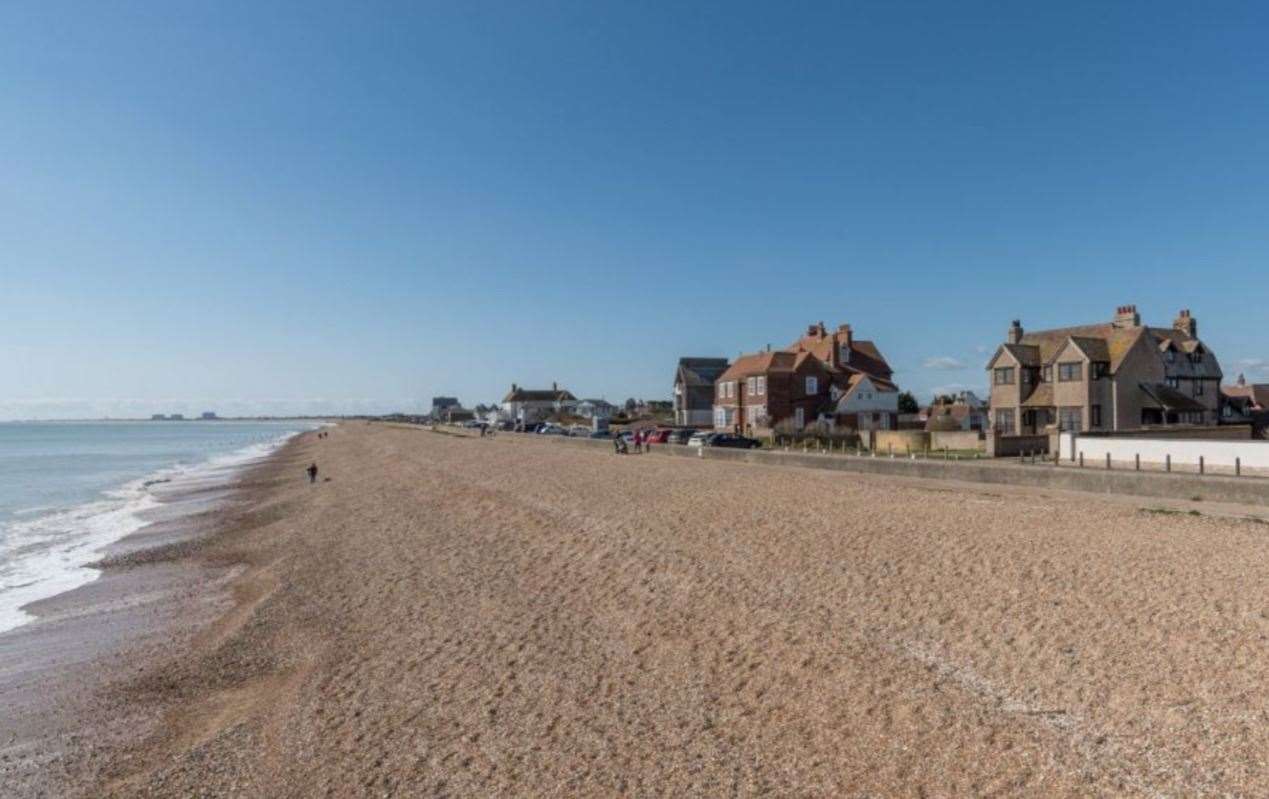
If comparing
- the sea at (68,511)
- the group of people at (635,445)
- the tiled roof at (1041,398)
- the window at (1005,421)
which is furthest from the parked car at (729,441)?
the sea at (68,511)

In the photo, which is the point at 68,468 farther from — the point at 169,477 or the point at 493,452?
the point at 493,452

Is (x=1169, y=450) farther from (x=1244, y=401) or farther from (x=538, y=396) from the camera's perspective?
(x=538, y=396)

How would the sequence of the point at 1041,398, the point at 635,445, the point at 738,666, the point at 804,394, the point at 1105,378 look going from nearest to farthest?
1. the point at 738,666
2. the point at 1105,378
3. the point at 1041,398
4. the point at 635,445
5. the point at 804,394

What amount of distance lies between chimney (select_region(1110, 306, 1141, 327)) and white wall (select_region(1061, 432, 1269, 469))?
15.8 m

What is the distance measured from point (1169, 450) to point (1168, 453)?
0.45 feet

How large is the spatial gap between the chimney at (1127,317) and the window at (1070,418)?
6.61 m

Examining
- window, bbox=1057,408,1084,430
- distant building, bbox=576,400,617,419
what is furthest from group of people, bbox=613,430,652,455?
distant building, bbox=576,400,617,419

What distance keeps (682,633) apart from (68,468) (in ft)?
244

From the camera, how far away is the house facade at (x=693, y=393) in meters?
77.3

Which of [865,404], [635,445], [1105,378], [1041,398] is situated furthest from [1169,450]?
[635,445]

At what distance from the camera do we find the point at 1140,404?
43.3 metres

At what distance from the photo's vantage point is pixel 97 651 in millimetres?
13656

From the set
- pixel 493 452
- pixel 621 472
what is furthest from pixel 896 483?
pixel 493 452

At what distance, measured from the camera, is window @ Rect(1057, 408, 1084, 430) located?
43656 mm
